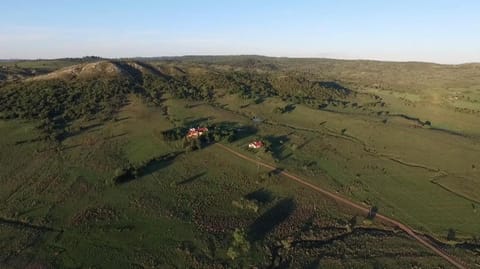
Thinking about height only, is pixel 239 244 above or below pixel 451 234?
above

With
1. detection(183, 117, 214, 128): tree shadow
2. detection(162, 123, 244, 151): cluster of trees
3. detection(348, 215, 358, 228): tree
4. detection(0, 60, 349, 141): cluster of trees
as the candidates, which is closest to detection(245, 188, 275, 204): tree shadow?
detection(348, 215, 358, 228): tree

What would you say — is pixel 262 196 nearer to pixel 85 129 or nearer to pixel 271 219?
pixel 271 219

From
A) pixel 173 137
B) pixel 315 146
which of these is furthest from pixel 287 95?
pixel 173 137

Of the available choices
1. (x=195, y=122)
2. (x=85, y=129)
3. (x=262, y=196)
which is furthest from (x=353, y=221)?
(x=85, y=129)

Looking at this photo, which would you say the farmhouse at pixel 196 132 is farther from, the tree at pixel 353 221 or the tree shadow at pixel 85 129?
the tree at pixel 353 221

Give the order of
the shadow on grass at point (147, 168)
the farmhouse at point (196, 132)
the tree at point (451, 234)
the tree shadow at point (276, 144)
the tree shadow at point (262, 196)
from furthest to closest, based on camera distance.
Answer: the farmhouse at point (196, 132), the tree shadow at point (276, 144), the shadow on grass at point (147, 168), the tree shadow at point (262, 196), the tree at point (451, 234)

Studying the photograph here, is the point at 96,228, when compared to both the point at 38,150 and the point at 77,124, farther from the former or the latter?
the point at 77,124

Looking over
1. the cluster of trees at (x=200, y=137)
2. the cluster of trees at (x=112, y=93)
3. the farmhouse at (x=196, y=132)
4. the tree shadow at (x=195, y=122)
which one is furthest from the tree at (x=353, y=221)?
the tree shadow at (x=195, y=122)
